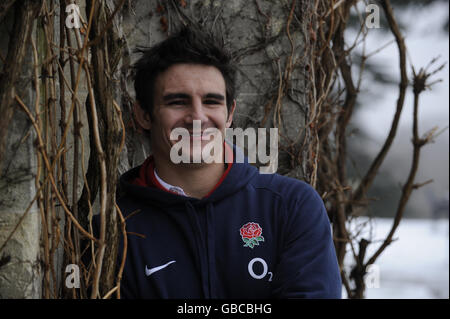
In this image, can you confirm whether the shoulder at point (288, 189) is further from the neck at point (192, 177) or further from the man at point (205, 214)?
the neck at point (192, 177)

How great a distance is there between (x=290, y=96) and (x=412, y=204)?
14.2 feet

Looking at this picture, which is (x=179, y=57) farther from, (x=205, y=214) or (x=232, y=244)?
(x=232, y=244)

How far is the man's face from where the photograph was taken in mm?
1677

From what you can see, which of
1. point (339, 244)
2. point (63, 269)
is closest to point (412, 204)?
point (339, 244)

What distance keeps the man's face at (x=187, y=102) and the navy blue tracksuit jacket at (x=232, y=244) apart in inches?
7.2

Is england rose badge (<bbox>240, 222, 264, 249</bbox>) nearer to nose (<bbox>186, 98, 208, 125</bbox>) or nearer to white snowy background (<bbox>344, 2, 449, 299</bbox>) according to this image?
nose (<bbox>186, 98, 208, 125</bbox>)

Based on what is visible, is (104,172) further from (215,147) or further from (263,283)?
(263,283)

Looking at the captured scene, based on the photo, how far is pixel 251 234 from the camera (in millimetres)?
1636

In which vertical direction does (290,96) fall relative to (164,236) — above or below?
above

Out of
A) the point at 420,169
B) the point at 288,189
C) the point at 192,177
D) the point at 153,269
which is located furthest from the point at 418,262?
the point at 153,269

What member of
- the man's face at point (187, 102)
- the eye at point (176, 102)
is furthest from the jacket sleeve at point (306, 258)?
the eye at point (176, 102)

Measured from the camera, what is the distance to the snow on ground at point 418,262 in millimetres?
5551

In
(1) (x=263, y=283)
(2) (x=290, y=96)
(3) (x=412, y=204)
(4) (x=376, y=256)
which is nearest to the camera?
(1) (x=263, y=283)

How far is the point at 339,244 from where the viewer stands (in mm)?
3053
